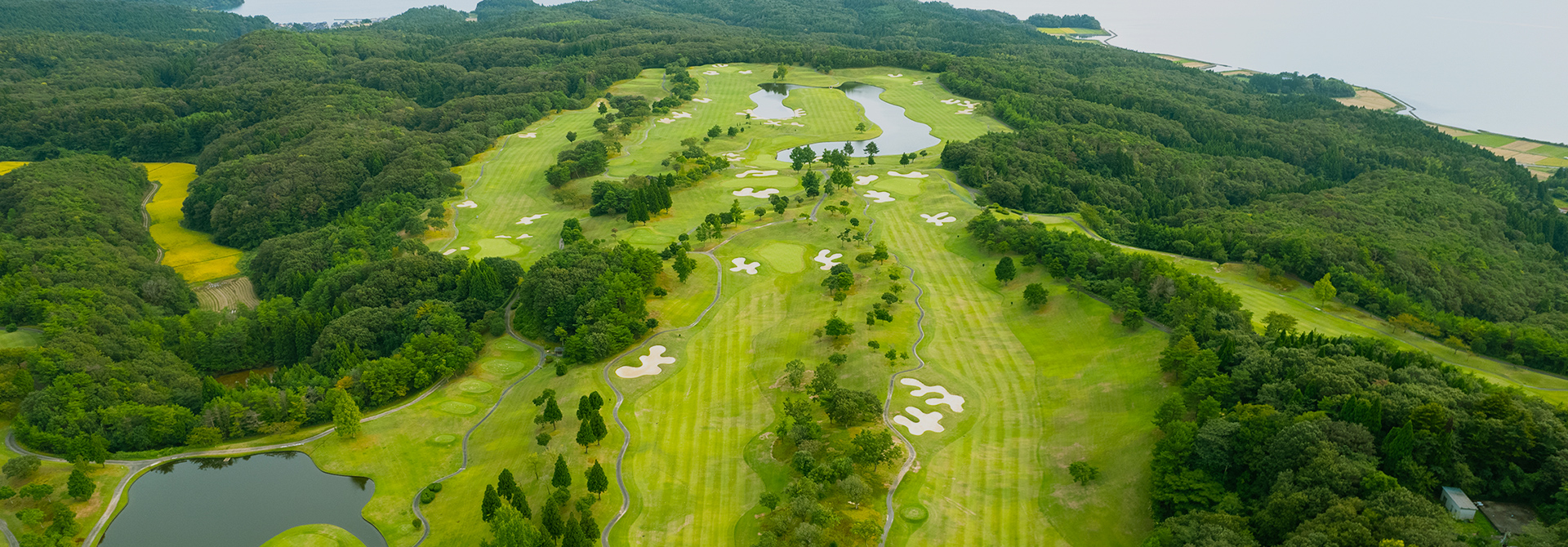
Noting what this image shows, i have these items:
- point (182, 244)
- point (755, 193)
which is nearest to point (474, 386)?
point (755, 193)

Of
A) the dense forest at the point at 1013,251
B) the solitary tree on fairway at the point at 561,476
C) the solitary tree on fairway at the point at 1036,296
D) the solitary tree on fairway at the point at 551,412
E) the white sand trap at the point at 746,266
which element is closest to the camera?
the dense forest at the point at 1013,251

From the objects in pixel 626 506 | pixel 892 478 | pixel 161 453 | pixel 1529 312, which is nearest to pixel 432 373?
pixel 161 453

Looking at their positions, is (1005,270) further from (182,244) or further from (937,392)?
(182,244)

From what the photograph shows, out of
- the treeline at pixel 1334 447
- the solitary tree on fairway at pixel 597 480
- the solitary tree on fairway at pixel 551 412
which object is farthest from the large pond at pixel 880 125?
the solitary tree on fairway at pixel 597 480

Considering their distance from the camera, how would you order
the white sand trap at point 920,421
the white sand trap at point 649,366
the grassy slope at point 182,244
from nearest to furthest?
the white sand trap at point 920,421 → the white sand trap at point 649,366 → the grassy slope at point 182,244

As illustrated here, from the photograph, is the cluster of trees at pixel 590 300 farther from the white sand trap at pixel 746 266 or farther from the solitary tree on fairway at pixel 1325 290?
the solitary tree on fairway at pixel 1325 290

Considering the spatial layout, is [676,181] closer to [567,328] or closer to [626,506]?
[567,328]
